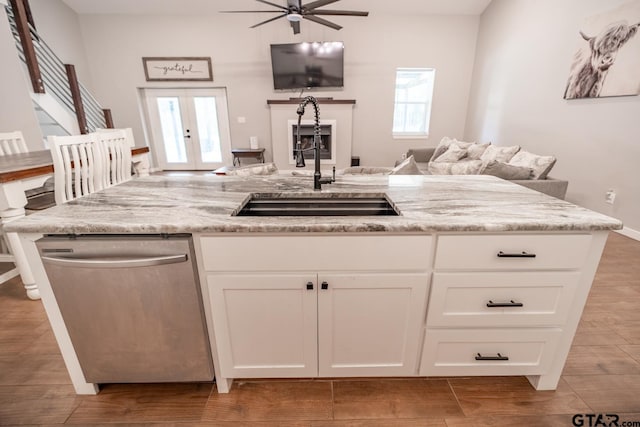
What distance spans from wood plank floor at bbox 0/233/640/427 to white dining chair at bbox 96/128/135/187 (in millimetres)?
1439

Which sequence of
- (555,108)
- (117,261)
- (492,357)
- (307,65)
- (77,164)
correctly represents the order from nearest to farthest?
(117,261) → (492,357) → (77,164) → (555,108) → (307,65)

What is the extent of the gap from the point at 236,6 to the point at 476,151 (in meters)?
4.73

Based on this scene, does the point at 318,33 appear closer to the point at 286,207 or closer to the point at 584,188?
the point at 584,188

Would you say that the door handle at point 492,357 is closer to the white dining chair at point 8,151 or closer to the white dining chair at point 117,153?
the white dining chair at point 117,153

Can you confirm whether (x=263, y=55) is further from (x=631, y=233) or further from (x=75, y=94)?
(x=631, y=233)

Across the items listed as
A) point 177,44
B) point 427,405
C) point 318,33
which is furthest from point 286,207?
point 177,44

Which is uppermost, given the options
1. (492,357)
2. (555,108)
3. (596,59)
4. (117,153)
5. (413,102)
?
(596,59)

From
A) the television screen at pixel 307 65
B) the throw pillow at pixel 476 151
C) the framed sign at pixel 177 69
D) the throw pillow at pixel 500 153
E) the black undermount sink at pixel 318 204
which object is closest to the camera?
the black undermount sink at pixel 318 204

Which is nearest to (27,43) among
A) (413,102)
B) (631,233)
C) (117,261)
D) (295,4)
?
(295,4)

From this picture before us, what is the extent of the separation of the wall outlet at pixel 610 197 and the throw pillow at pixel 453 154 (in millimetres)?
1607

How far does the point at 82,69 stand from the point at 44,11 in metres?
0.97

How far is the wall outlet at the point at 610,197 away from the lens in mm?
3082

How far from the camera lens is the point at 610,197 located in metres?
3.11
